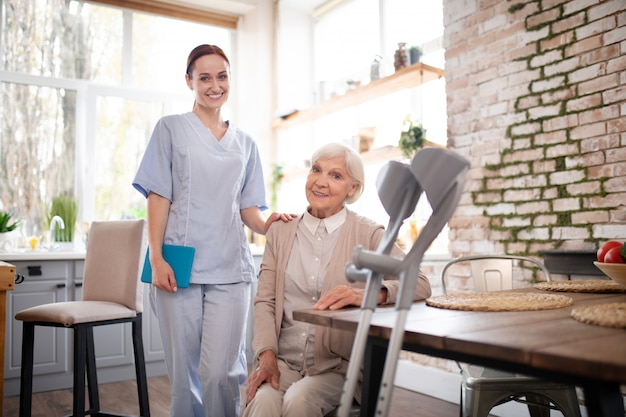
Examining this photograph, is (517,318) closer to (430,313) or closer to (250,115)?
(430,313)

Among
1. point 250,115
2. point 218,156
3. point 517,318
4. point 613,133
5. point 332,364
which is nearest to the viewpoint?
point 517,318

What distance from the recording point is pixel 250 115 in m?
5.37

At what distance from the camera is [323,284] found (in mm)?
1691

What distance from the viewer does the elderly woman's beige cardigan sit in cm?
159

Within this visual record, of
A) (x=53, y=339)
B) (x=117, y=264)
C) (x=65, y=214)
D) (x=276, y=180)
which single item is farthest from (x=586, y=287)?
(x=65, y=214)

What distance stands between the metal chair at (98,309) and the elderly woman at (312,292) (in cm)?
110

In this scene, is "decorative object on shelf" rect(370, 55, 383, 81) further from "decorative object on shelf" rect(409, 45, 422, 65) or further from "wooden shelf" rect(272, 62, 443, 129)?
"decorative object on shelf" rect(409, 45, 422, 65)

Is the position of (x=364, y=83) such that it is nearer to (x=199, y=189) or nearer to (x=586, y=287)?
(x=199, y=189)

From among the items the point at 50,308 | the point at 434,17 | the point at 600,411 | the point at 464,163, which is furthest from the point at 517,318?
the point at 434,17

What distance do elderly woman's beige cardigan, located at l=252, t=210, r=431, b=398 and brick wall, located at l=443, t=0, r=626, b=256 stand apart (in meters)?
1.33

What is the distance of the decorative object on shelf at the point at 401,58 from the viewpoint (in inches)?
151

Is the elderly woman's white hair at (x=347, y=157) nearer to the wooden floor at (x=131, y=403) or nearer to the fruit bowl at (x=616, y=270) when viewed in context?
the fruit bowl at (x=616, y=270)

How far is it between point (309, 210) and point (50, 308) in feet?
4.50

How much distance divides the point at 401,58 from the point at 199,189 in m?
2.25
